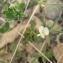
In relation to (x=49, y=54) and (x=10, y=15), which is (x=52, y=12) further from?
(x=10, y=15)

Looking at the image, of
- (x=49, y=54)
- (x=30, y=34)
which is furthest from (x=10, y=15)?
(x=49, y=54)

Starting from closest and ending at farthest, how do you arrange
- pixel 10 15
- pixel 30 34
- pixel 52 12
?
pixel 10 15, pixel 30 34, pixel 52 12

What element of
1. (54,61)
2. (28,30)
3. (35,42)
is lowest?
(54,61)

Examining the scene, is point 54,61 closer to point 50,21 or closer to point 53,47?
point 53,47

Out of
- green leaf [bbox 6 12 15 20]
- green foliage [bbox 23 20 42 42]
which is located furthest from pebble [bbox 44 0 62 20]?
green leaf [bbox 6 12 15 20]

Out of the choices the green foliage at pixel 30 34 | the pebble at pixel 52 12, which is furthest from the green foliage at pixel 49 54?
the pebble at pixel 52 12

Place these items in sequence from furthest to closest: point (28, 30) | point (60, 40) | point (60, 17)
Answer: point (60, 17)
point (60, 40)
point (28, 30)

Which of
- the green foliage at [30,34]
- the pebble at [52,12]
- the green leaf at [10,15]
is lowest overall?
the pebble at [52,12]

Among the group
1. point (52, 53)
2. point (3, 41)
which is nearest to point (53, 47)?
point (52, 53)

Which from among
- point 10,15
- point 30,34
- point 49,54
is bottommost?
point 49,54

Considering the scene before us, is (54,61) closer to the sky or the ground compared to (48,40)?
closer to the ground

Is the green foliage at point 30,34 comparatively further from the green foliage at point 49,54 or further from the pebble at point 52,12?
the pebble at point 52,12
